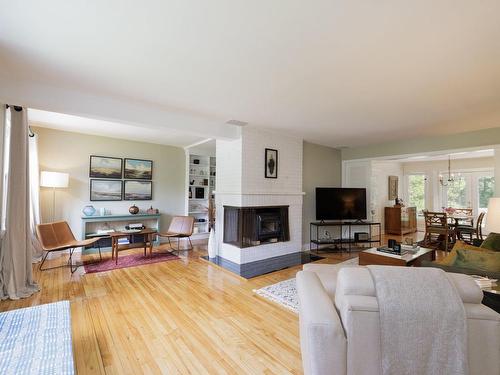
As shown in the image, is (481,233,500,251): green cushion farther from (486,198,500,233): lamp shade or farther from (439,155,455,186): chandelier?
(439,155,455,186): chandelier

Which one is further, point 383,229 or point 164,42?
point 383,229

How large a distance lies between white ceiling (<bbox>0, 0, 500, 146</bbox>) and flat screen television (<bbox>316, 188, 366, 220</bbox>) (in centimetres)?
222

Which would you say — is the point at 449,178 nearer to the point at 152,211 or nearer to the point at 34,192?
the point at 152,211

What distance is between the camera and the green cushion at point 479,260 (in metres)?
2.18

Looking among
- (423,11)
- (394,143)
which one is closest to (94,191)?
(423,11)

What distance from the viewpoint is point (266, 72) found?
234cm

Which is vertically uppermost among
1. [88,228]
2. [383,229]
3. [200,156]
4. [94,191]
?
[200,156]

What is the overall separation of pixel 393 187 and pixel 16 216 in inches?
371

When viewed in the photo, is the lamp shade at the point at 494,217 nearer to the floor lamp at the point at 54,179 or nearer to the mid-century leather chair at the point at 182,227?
the mid-century leather chair at the point at 182,227

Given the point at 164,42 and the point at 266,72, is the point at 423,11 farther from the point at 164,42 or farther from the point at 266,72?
the point at 164,42

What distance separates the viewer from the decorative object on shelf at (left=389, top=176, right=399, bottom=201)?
8148 mm

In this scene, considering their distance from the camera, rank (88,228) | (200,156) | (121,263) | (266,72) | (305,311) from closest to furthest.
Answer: (305,311), (266,72), (121,263), (88,228), (200,156)

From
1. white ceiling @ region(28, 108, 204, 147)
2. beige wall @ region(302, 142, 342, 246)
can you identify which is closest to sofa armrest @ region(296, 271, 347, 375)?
white ceiling @ region(28, 108, 204, 147)

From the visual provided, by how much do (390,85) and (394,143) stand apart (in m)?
3.27
